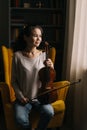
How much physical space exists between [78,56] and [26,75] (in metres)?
0.74

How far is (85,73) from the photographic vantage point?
3016 mm

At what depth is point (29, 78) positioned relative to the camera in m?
2.59

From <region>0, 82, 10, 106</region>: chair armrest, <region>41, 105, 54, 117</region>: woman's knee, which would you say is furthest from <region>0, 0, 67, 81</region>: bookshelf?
<region>41, 105, 54, 117</region>: woman's knee

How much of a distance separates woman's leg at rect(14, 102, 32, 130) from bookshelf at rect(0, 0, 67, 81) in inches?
45.0

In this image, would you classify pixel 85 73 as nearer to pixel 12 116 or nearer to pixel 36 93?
pixel 36 93

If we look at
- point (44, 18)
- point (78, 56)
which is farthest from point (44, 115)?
point (44, 18)

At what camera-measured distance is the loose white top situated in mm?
2592

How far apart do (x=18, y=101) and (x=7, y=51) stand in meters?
0.73

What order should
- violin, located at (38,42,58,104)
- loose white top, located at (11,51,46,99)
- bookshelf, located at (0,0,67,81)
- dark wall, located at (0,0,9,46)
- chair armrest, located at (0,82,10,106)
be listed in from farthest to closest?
1. dark wall, located at (0,0,9,46)
2. bookshelf, located at (0,0,67,81)
3. chair armrest, located at (0,82,10,106)
4. loose white top, located at (11,51,46,99)
5. violin, located at (38,42,58,104)

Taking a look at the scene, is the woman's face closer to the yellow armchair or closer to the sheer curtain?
the yellow armchair

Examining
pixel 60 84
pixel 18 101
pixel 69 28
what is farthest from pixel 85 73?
pixel 18 101

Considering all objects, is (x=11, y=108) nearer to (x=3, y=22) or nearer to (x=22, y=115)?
(x=22, y=115)

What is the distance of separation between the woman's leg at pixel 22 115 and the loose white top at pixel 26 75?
0.30ft

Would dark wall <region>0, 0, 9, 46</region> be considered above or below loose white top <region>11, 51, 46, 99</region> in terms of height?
above
